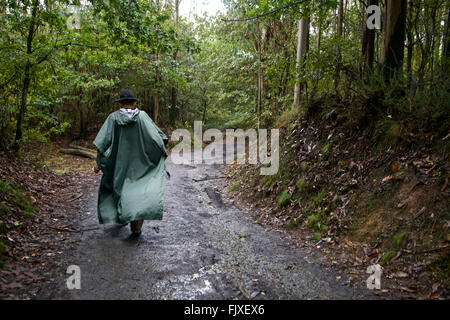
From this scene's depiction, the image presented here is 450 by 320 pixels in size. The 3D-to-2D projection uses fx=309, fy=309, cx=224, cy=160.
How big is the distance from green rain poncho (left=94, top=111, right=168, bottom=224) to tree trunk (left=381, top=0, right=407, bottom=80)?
175 inches

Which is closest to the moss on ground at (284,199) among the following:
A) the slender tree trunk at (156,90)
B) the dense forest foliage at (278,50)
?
the dense forest foliage at (278,50)

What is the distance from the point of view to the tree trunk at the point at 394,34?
5.65 meters

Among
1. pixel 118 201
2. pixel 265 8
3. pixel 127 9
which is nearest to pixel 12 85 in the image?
pixel 127 9

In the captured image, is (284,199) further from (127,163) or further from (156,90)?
(156,90)

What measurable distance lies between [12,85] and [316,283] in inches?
347

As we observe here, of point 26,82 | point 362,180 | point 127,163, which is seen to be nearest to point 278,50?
point 362,180

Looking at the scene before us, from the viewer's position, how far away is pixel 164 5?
72.9 ft

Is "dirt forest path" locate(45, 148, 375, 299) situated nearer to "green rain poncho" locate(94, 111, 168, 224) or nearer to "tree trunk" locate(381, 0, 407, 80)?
"green rain poncho" locate(94, 111, 168, 224)

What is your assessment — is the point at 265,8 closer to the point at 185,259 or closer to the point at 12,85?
the point at 185,259

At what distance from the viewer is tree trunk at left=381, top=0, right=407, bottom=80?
18.5 ft

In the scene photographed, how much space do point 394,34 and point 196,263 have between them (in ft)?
17.6

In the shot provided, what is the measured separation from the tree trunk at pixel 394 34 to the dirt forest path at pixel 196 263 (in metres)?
3.74
